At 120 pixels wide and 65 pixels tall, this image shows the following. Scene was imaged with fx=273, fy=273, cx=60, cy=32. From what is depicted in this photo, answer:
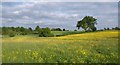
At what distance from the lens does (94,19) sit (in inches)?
897

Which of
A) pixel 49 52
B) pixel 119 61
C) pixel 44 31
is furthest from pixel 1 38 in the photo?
pixel 119 61

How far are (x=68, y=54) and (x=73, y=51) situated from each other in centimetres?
105

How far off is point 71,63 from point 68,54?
165 cm

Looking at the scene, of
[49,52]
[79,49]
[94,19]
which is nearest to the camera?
[49,52]

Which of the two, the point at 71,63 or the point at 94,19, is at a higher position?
the point at 94,19

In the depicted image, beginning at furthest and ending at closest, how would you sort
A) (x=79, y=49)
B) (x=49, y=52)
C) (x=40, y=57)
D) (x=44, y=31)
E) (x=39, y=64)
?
(x=44, y=31)
(x=79, y=49)
(x=49, y=52)
(x=40, y=57)
(x=39, y=64)

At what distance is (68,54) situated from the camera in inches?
667

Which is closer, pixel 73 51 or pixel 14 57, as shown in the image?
pixel 14 57

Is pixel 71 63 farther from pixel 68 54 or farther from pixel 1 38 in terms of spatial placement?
pixel 1 38

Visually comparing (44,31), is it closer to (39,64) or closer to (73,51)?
(73,51)

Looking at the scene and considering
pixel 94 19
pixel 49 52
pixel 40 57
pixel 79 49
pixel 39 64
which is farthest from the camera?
pixel 94 19

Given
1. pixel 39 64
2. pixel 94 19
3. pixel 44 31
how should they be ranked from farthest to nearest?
pixel 44 31 < pixel 94 19 < pixel 39 64

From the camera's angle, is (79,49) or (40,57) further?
(79,49)

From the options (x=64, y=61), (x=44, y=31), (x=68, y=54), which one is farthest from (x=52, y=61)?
(x=44, y=31)
